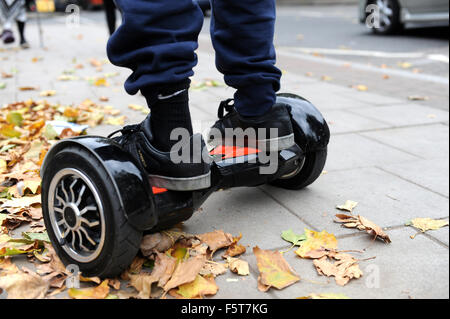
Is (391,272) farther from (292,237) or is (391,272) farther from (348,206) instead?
(348,206)

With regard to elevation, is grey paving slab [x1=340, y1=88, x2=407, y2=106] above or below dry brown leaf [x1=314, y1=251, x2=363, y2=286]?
below

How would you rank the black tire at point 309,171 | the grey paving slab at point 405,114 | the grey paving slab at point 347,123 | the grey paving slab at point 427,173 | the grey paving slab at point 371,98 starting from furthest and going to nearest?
the grey paving slab at point 371,98
the grey paving slab at point 405,114
the grey paving slab at point 347,123
the grey paving slab at point 427,173
the black tire at point 309,171

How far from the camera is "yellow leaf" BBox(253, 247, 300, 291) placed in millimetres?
1526

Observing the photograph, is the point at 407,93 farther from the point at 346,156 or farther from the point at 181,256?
the point at 181,256

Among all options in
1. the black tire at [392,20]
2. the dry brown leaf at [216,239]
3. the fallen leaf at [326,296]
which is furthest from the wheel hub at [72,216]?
the black tire at [392,20]

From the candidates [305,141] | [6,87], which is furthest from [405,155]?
[6,87]

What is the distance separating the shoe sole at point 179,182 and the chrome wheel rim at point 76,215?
0.21m

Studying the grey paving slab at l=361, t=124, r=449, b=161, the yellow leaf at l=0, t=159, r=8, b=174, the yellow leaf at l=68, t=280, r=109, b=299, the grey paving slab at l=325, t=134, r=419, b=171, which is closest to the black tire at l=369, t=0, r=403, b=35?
the grey paving slab at l=361, t=124, r=449, b=161

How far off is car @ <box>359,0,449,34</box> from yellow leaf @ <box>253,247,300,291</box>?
6989mm

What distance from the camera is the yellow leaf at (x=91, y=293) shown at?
4.80 feet

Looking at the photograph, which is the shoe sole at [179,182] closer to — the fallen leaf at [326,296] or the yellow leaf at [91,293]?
the yellow leaf at [91,293]

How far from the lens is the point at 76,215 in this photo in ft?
4.99

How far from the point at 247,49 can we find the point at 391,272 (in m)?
0.99

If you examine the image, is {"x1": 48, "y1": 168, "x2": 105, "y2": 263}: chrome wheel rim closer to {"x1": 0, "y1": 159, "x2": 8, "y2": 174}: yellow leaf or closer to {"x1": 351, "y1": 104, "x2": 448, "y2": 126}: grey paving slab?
{"x1": 0, "y1": 159, "x2": 8, "y2": 174}: yellow leaf
